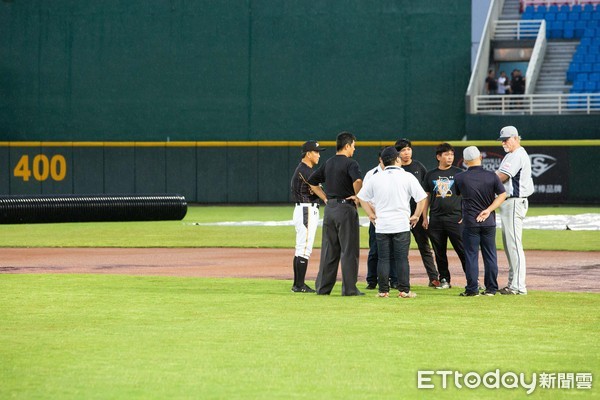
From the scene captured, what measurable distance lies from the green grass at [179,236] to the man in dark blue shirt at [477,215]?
29.9 ft

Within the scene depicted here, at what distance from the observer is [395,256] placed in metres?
13.6

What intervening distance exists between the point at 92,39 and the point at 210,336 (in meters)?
35.3

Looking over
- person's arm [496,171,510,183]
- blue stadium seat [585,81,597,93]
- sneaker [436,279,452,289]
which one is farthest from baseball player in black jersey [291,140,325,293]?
blue stadium seat [585,81,597,93]

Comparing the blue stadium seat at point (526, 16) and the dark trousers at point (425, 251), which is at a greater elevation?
the blue stadium seat at point (526, 16)

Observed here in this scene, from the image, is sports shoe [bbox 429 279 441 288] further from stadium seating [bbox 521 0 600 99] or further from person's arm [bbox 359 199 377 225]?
stadium seating [bbox 521 0 600 99]

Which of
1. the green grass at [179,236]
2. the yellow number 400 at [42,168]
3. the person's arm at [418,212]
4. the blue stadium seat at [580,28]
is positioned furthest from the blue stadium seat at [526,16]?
the person's arm at [418,212]

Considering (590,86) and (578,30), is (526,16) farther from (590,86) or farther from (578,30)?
(590,86)

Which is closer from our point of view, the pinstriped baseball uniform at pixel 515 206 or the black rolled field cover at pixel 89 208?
the pinstriped baseball uniform at pixel 515 206

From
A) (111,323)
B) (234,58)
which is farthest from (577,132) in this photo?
(111,323)

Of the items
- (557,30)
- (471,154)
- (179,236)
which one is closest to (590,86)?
(557,30)

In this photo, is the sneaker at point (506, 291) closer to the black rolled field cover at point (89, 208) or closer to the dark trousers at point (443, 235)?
the dark trousers at point (443, 235)

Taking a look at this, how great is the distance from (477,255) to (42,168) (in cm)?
3111

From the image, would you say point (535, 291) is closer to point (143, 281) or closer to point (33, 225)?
point (143, 281)

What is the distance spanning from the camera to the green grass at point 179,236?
79.9 feet
